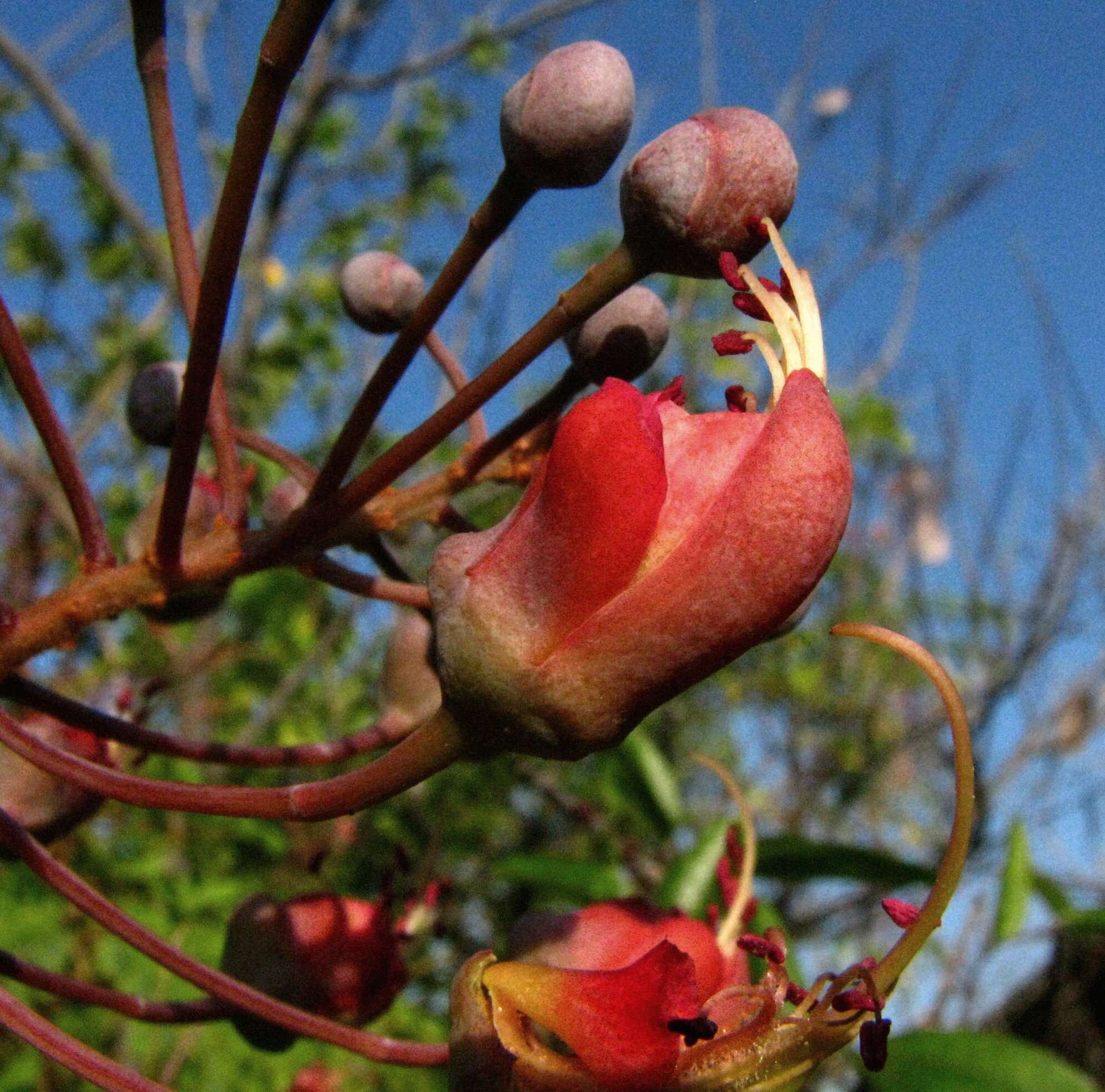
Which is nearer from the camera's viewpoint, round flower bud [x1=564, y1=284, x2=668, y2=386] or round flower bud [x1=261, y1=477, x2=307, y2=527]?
round flower bud [x1=564, y1=284, x2=668, y2=386]

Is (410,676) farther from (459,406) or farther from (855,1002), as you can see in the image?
(855,1002)

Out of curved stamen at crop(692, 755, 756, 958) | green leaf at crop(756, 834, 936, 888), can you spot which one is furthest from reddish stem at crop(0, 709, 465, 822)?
green leaf at crop(756, 834, 936, 888)

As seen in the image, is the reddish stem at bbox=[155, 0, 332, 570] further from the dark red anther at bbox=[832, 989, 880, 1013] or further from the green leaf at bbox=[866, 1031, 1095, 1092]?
the green leaf at bbox=[866, 1031, 1095, 1092]

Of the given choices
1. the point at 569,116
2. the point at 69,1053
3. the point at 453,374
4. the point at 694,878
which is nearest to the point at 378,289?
the point at 453,374

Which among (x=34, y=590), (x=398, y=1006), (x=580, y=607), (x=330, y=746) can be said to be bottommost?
(x=398, y=1006)

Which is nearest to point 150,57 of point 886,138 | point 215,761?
point 215,761

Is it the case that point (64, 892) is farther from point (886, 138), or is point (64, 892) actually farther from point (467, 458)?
point (886, 138)
